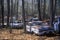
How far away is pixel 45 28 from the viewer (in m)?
8.40

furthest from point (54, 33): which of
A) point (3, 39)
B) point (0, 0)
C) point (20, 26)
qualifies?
point (0, 0)

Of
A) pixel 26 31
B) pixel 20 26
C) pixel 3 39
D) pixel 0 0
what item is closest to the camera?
pixel 3 39

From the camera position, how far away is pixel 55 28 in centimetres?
905

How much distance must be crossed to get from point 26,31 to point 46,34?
169 centimetres

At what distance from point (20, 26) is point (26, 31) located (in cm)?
303

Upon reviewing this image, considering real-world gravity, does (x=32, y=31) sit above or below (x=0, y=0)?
below

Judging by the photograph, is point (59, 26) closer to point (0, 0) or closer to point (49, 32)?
point (49, 32)

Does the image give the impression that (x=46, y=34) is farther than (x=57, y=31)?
No

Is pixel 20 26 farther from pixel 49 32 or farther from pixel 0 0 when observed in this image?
pixel 49 32

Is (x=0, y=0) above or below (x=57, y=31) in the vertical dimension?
above

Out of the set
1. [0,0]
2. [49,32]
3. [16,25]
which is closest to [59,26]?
[49,32]

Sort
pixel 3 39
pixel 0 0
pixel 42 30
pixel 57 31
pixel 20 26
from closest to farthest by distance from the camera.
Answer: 1. pixel 3 39
2. pixel 42 30
3. pixel 57 31
4. pixel 20 26
5. pixel 0 0

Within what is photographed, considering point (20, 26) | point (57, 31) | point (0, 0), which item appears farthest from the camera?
point (0, 0)

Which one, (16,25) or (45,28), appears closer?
(45,28)
